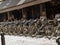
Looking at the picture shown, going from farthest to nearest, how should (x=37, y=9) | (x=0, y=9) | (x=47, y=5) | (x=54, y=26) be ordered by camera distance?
(x=0, y=9)
(x=37, y=9)
(x=47, y=5)
(x=54, y=26)

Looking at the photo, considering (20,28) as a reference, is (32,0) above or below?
above

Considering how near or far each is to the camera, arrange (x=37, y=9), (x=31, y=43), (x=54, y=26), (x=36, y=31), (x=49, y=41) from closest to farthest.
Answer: (x=49, y=41), (x=31, y=43), (x=54, y=26), (x=36, y=31), (x=37, y=9)

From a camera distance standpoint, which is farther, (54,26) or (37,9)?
(37,9)

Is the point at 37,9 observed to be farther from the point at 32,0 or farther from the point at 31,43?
the point at 31,43

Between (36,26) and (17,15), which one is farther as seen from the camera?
(17,15)

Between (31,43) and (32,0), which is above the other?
(32,0)

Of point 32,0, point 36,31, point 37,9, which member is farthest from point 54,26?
point 37,9

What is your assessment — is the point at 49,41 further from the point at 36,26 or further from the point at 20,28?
the point at 20,28

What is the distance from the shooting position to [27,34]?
8.83 metres

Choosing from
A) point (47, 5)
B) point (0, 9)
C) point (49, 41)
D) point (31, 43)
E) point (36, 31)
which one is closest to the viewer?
point (49, 41)

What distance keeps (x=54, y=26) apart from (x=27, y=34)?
1375 millimetres

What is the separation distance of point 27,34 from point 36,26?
497 millimetres

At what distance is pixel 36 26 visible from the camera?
889cm

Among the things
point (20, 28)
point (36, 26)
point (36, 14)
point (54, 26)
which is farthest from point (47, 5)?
point (54, 26)
